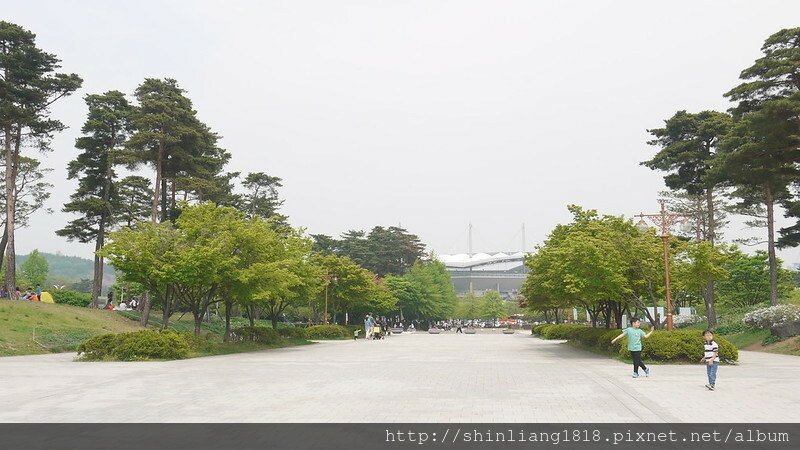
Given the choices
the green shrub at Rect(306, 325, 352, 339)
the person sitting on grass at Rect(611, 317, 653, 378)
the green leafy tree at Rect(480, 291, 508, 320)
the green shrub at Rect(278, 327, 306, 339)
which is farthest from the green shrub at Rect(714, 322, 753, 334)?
the green leafy tree at Rect(480, 291, 508, 320)

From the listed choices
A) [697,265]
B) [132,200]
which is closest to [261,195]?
[132,200]

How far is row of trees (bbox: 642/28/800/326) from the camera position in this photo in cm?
2462

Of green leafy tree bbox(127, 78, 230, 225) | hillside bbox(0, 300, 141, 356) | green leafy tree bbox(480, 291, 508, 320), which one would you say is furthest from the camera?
green leafy tree bbox(480, 291, 508, 320)

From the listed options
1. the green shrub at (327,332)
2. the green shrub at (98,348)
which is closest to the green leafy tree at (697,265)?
the green shrub at (98,348)

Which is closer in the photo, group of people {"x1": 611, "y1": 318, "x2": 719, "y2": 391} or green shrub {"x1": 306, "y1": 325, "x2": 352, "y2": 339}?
group of people {"x1": 611, "y1": 318, "x2": 719, "y2": 391}

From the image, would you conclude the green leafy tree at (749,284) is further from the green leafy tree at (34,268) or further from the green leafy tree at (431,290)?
the green leafy tree at (34,268)

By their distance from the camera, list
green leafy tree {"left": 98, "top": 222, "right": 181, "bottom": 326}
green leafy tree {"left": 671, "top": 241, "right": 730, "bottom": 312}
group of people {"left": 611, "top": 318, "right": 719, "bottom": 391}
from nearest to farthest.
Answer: group of people {"left": 611, "top": 318, "right": 719, "bottom": 391}
green leafy tree {"left": 671, "top": 241, "right": 730, "bottom": 312}
green leafy tree {"left": 98, "top": 222, "right": 181, "bottom": 326}

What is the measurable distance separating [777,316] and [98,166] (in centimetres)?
4005

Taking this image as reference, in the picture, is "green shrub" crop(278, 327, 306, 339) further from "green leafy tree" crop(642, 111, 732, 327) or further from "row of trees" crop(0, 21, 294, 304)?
"green leafy tree" crop(642, 111, 732, 327)

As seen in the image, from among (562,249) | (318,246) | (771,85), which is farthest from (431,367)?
(318,246)

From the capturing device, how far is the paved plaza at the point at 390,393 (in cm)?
957

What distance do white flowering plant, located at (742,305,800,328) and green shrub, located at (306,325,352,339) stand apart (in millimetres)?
25860

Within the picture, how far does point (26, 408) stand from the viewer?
33.7ft

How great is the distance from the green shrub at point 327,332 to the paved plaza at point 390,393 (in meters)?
23.4
